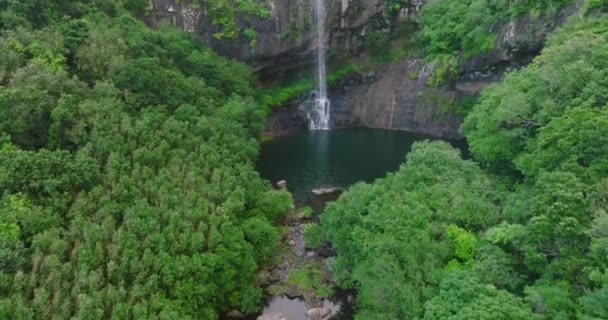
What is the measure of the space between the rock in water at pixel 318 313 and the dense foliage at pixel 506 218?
169 centimetres

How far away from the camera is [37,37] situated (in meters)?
29.2

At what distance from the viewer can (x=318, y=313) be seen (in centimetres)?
2311

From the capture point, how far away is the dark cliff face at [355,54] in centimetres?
4441

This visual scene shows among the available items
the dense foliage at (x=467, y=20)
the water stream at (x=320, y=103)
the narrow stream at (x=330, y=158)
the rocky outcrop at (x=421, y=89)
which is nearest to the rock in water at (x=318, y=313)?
the narrow stream at (x=330, y=158)

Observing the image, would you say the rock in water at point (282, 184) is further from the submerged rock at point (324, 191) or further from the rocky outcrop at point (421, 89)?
the rocky outcrop at point (421, 89)

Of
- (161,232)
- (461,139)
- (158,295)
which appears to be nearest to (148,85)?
(161,232)

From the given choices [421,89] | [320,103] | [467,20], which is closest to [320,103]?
[320,103]

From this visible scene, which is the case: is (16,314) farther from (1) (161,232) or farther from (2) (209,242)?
(2) (209,242)

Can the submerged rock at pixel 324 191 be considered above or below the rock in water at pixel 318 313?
above

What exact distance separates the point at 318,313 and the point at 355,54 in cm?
3815

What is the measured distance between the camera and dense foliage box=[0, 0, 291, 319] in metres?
17.9

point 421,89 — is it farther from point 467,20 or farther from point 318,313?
point 318,313

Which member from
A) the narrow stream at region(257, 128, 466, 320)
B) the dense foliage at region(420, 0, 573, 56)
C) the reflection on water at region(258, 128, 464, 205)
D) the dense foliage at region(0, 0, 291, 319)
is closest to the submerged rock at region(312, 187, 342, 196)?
the narrow stream at region(257, 128, 466, 320)

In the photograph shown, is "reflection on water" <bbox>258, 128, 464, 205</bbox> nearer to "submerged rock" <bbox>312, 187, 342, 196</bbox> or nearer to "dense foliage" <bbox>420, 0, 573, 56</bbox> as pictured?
"submerged rock" <bbox>312, 187, 342, 196</bbox>
